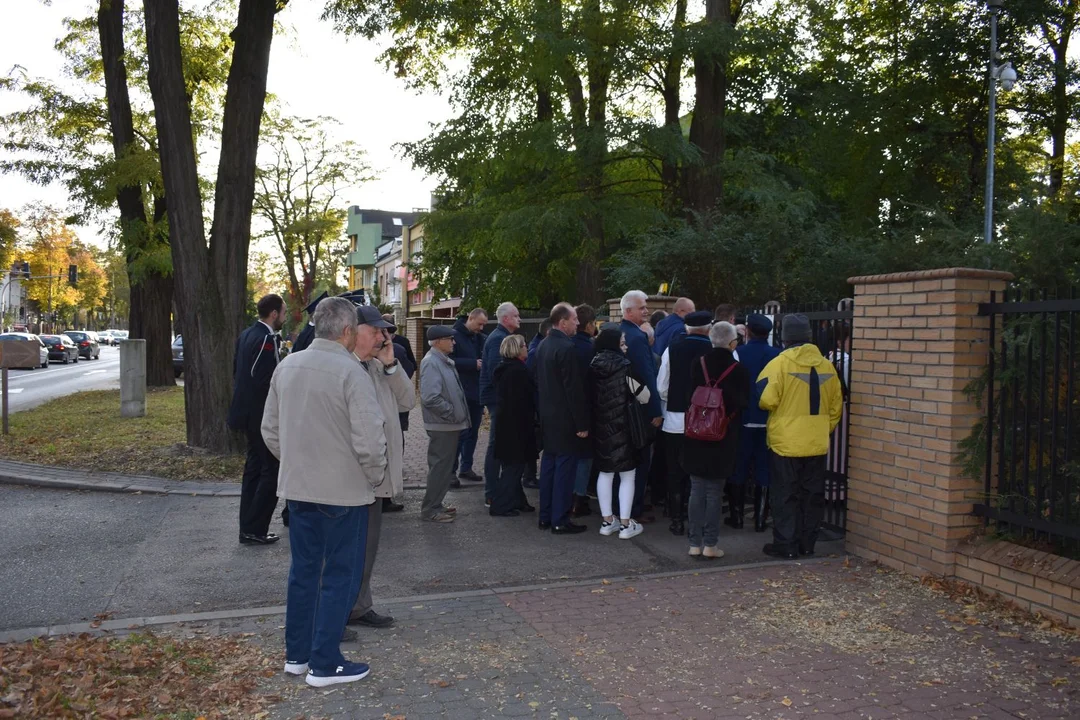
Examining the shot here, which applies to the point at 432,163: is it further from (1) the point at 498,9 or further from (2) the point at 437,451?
(2) the point at 437,451

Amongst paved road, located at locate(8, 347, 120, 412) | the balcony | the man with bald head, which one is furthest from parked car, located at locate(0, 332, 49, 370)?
the balcony

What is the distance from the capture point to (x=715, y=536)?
6867 millimetres

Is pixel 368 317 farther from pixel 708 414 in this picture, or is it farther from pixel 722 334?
pixel 722 334

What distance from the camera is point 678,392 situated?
24.4 feet

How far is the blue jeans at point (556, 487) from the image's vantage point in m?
7.63

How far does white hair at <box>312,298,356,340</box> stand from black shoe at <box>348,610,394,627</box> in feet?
5.83

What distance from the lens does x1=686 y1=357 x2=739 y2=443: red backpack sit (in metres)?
6.70

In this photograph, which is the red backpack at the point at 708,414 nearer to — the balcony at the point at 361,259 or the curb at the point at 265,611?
the curb at the point at 265,611

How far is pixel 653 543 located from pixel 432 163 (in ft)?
43.6

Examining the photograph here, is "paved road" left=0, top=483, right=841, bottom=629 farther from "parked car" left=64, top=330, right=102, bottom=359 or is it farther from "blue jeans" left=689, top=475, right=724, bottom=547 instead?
"parked car" left=64, top=330, right=102, bottom=359

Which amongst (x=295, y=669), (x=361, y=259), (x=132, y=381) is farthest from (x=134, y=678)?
(x=361, y=259)

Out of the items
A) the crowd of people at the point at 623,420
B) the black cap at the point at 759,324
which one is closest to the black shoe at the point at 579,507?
the crowd of people at the point at 623,420

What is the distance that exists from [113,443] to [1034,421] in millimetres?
10992

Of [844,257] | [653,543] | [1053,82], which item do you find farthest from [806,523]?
[1053,82]
